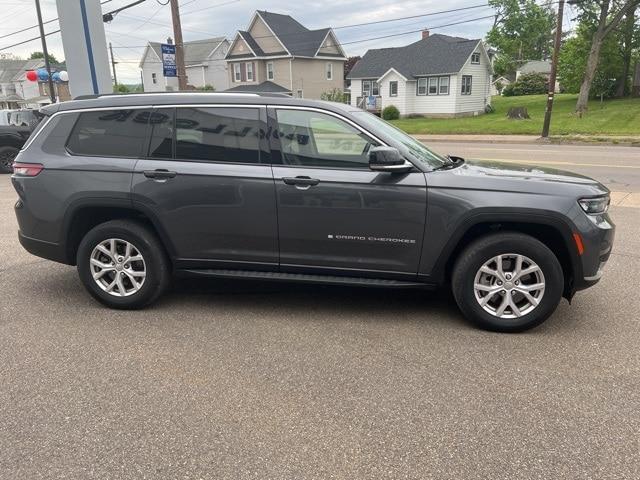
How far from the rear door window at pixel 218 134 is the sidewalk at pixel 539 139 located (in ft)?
68.8

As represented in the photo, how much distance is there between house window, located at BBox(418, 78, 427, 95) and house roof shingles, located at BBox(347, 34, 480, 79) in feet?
1.53

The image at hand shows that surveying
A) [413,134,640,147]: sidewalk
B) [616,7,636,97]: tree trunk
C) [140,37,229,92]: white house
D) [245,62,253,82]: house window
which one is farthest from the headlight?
[140,37,229,92]: white house

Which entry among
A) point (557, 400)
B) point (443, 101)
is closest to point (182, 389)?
point (557, 400)

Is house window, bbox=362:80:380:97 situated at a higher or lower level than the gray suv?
higher

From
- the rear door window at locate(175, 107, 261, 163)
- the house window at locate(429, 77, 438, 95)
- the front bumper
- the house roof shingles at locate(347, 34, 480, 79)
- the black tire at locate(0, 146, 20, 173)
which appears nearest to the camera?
the front bumper

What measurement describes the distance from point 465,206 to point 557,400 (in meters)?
1.47

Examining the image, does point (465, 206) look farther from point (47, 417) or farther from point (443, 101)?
point (443, 101)

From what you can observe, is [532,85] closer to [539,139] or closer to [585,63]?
[585,63]

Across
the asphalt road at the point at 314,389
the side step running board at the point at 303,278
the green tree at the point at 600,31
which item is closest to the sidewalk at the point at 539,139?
the green tree at the point at 600,31

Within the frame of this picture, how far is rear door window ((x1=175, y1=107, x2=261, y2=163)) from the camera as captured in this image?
4.32 metres

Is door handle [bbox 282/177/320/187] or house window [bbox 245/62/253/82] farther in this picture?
house window [bbox 245/62/253/82]

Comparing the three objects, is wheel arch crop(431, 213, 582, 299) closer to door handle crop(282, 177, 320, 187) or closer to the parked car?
door handle crop(282, 177, 320, 187)

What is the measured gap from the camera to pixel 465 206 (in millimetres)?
3955

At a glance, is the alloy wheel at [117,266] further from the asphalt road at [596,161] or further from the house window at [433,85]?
the house window at [433,85]
